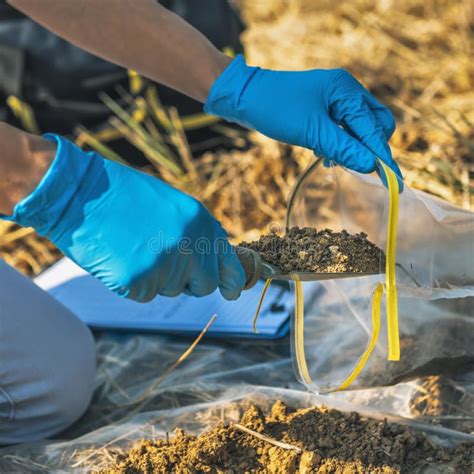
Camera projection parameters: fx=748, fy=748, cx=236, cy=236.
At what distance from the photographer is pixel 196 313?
156 centimetres

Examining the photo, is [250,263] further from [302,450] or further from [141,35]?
[141,35]

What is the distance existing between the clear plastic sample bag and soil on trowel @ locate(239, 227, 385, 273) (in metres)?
0.03

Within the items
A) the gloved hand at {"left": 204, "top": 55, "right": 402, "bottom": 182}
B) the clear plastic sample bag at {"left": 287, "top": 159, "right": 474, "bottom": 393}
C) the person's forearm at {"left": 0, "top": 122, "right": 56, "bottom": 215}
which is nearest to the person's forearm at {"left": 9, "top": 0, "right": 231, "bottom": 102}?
the gloved hand at {"left": 204, "top": 55, "right": 402, "bottom": 182}

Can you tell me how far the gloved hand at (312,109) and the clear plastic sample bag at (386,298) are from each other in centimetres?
9

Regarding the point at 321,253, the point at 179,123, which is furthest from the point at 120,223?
the point at 179,123

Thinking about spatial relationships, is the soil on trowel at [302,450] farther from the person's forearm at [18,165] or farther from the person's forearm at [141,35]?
the person's forearm at [141,35]

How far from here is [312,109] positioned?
3.91ft

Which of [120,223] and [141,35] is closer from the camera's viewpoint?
[120,223]

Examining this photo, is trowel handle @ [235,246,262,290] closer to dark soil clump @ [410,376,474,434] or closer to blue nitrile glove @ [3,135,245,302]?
blue nitrile glove @ [3,135,245,302]

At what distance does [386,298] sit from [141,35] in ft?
2.03

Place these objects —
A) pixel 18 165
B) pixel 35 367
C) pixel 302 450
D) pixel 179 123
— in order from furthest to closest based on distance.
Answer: pixel 179 123, pixel 35 367, pixel 302 450, pixel 18 165

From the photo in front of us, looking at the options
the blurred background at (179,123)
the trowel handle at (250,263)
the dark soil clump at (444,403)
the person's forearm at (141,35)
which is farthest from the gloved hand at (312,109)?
the blurred background at (179,123)

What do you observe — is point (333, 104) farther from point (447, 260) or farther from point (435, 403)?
point (435, 403)

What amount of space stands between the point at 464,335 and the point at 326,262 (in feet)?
0.99
